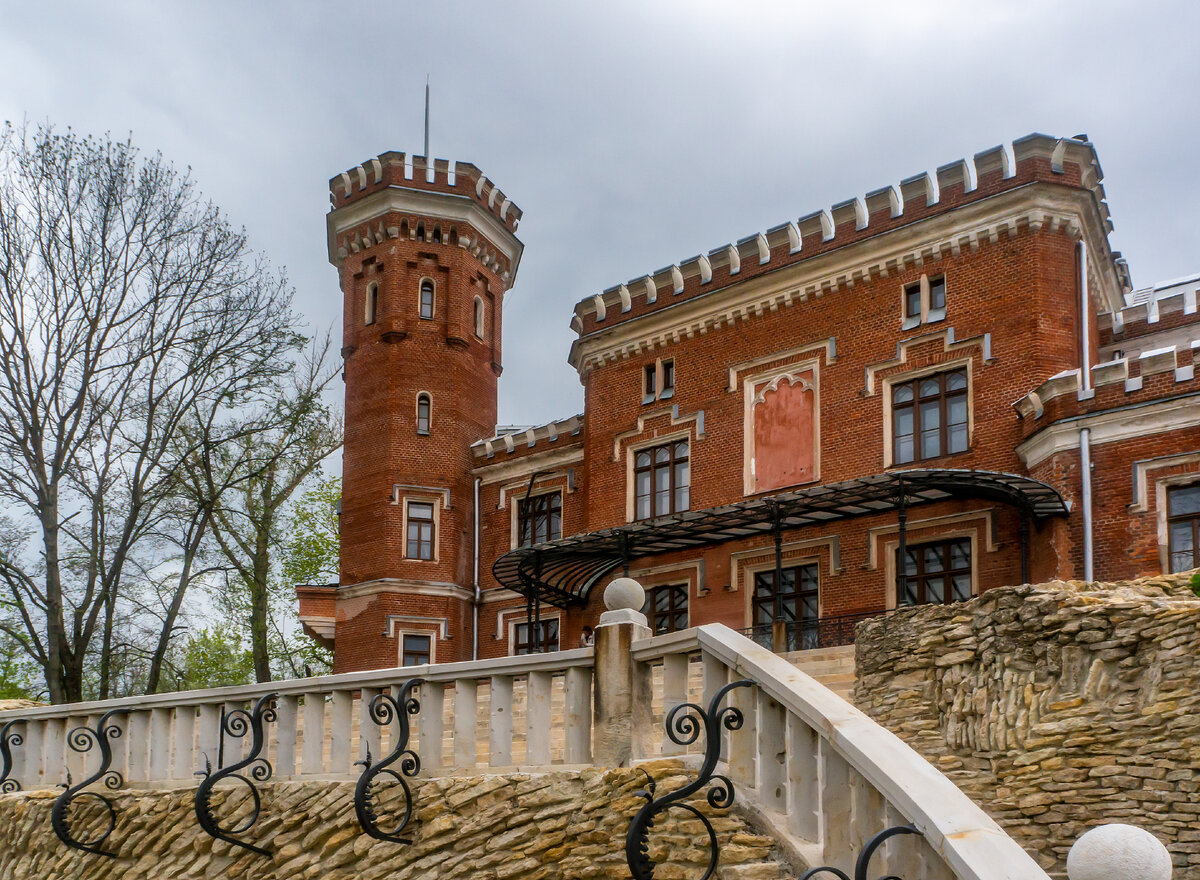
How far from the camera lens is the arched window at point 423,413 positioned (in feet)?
102

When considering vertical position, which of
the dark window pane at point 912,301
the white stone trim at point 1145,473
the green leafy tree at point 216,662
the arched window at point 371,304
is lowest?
the green leafy tree at point 216,662

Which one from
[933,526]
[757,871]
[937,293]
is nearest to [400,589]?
[933,526]

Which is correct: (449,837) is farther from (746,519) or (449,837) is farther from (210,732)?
(746,519)

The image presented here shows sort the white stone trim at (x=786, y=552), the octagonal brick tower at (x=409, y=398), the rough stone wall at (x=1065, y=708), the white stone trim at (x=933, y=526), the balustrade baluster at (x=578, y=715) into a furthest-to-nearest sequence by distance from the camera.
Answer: the octagonal brick tower at (x=409, y=398), the white stone trim at (x=786, y=552), the white stone trim at (x=933, y=526), the rough stone wall at (x=1065, y=708), the balustrade baluster at (x=578, y=715)

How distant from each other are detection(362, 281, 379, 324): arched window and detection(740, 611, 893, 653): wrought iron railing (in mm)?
13772

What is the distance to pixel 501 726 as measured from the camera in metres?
7.29

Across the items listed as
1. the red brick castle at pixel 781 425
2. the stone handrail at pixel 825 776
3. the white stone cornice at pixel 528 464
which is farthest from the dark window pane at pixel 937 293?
the stone handrail at pixel 825 776

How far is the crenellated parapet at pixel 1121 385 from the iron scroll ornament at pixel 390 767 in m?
14.5

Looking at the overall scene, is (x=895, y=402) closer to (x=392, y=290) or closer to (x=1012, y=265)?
(x=1012, y=265)

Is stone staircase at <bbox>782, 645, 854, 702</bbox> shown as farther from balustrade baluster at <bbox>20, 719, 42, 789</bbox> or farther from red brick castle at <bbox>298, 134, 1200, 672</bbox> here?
balustrade baluster at <bbox>20, 719, 42, 789</bbox>

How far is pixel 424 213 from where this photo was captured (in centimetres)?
3120

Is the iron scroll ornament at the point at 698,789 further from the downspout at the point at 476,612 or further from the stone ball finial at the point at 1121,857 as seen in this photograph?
the downspout at the point at 476,612

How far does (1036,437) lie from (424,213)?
1694cm

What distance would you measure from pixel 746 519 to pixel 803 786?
17.2 metres
